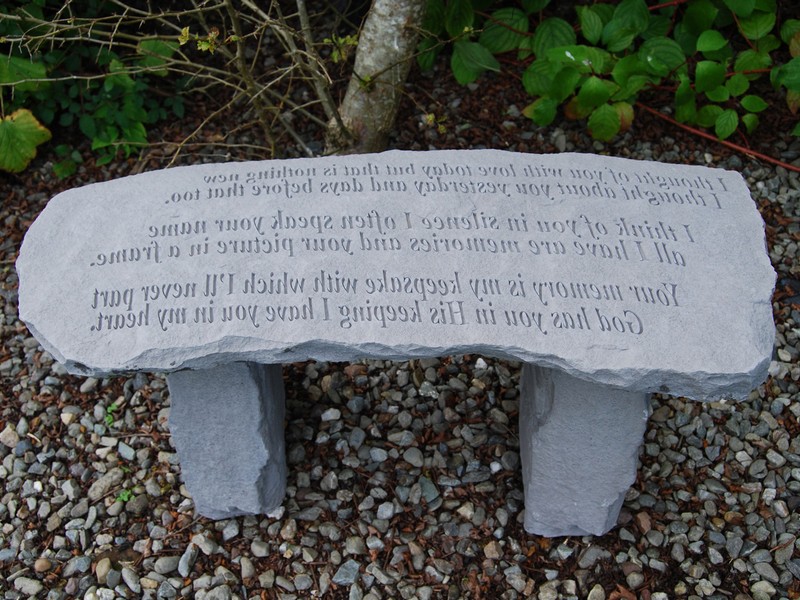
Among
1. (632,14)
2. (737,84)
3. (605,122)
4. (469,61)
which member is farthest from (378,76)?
(737,84)

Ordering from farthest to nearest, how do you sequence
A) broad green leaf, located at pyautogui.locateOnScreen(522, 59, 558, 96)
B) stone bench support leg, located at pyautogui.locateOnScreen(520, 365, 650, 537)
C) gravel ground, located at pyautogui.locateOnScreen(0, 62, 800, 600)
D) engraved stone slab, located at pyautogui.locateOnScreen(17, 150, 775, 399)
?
1. broad green leaf, located at pyautogui.locateOnScreen(522, 59, 558, 96)
2. gravel ground, located at pyautogui.locateOnScreen(0, 62, 800, 600)
3. stone bench support leg, located at pyautogui.locateOnScreen(520, 365, 650, 537)
4. engraved stone slab, located at pyautogui.locateOnScreen(17, 150, 775, 399)

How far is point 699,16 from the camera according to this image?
10.5 ft

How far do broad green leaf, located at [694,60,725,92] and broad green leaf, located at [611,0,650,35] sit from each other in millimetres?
321

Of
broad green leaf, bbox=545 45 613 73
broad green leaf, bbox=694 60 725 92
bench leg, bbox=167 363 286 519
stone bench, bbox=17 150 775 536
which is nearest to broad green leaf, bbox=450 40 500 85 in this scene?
broad green leaf, bbox=545 45 613 73

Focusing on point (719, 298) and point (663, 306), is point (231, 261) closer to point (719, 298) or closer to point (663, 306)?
point (663, 306)

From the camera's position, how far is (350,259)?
1.89 m

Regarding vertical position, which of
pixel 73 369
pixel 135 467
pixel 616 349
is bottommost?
pixel 135 467

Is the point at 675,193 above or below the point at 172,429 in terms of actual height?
above

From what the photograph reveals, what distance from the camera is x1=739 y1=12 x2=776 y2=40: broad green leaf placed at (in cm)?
317

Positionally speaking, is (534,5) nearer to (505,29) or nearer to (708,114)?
(505,29)

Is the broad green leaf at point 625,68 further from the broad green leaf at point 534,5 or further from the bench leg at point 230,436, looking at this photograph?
the bench leg at point 230,436

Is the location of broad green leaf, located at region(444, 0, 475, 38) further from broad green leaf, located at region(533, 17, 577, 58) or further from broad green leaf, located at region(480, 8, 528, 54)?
broad green leaf, located at region(533, 17, 577, 58)

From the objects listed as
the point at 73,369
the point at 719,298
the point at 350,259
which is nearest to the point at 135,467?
the point at 73,369

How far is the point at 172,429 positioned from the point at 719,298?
4.70 ft
